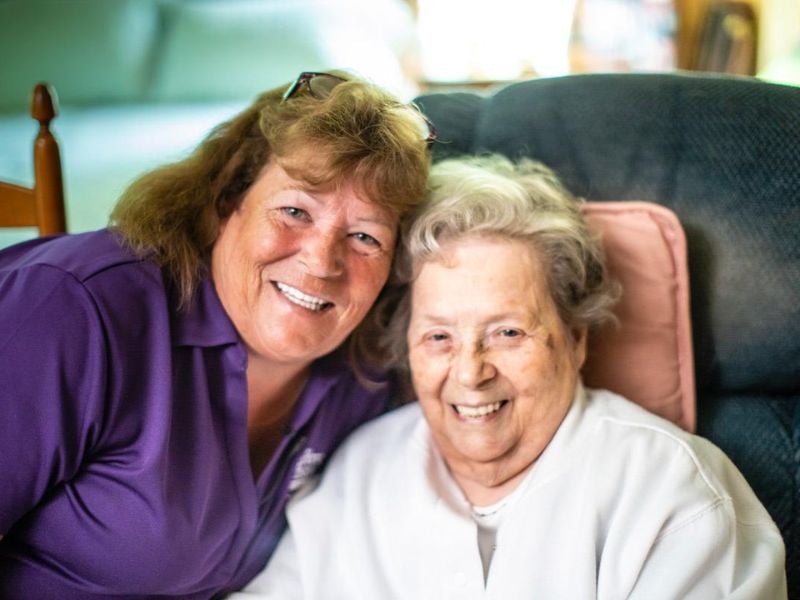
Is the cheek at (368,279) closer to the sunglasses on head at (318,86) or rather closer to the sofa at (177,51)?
the sunglasses on head at (318,86)

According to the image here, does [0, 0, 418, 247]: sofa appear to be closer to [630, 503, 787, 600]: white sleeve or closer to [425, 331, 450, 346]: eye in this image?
[425, 331, 450, 346]: eye

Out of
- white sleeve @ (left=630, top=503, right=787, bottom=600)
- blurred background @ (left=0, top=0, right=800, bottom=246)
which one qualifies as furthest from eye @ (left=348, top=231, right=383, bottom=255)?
blurred background @ (left=0, top=0, right=800, bottom=246)

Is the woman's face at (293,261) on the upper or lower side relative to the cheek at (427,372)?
upper

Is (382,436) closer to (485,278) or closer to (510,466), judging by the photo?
(510,466)

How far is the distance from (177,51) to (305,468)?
237 cm

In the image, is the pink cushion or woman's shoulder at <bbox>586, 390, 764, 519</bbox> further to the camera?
the pink cushion

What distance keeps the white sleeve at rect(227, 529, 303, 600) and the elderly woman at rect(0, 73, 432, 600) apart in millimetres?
22

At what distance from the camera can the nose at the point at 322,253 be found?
1.29 metres

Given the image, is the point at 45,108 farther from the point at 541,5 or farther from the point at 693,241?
the point at 541,5

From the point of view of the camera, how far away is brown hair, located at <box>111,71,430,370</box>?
127cm

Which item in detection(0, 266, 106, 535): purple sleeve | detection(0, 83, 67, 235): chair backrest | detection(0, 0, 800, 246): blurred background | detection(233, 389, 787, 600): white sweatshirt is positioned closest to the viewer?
detection(0, 266, 106, 535): purple sleeve

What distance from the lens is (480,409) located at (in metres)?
1.34

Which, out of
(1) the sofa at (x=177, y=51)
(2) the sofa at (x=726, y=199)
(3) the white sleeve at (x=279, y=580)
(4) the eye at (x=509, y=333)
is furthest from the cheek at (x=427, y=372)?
(1) the sofa at (x=177, y=51)

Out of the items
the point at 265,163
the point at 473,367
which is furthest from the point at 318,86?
the point at 473,367
